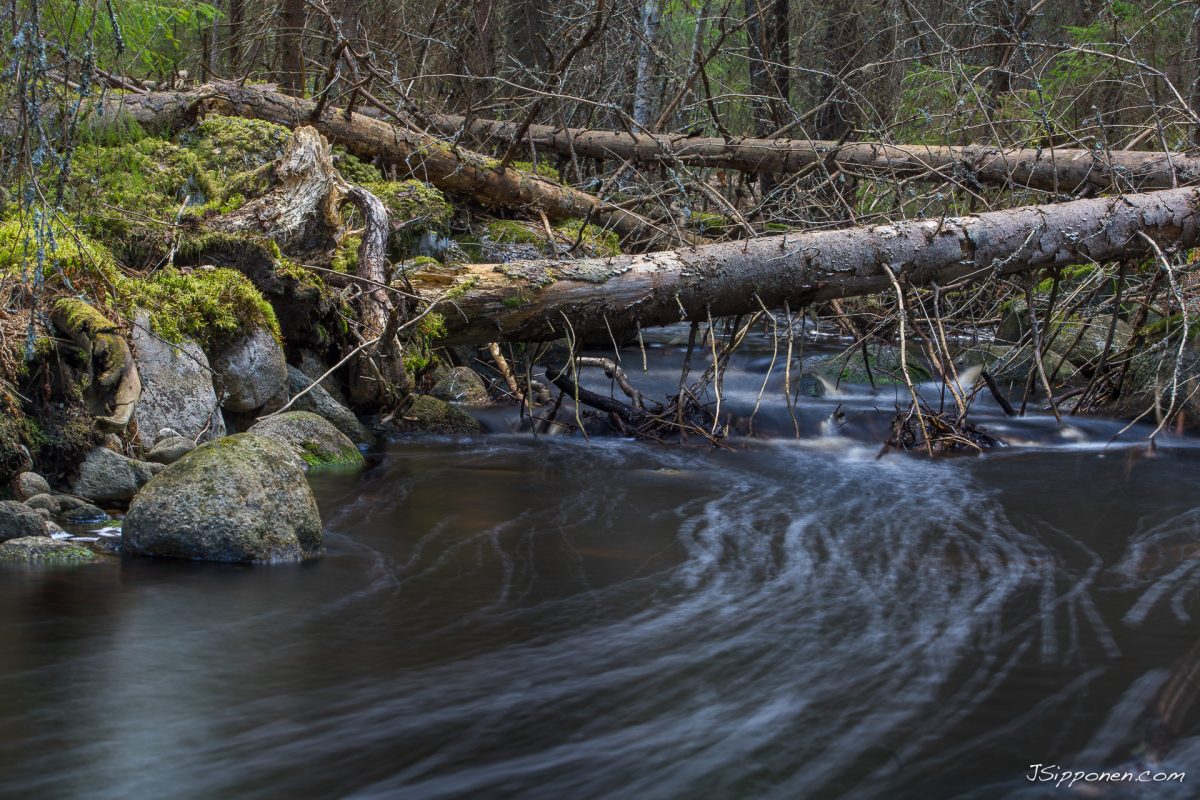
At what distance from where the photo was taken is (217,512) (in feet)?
15.0

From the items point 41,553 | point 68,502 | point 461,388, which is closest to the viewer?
point 41,553

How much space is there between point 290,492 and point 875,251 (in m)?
3.81

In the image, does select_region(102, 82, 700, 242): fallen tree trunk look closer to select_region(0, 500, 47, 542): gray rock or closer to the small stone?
the small stone

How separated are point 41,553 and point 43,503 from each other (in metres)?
0.65

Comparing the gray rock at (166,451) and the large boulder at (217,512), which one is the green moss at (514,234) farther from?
the large boulder at (217,512)

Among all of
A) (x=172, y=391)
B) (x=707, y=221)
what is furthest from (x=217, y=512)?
(x=707, y=221)

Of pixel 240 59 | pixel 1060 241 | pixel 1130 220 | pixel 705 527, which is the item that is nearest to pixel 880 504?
pixel 705 527

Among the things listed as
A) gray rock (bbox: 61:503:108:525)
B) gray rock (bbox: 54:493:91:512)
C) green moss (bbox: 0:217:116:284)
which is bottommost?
gray rock (bbox: 61:503:108:525)

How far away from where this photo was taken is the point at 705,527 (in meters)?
5.61

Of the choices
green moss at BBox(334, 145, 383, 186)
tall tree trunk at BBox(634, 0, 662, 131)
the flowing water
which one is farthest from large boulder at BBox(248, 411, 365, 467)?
tall tree trunk at BBox(634, 0, 662, 131)

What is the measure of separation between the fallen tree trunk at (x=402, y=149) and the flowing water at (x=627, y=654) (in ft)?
14.5

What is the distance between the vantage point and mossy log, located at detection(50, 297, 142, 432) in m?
5.54

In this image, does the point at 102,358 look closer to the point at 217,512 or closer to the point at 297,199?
the point at 217,512

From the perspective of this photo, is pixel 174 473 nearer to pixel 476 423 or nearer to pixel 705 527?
pixel 705 527
